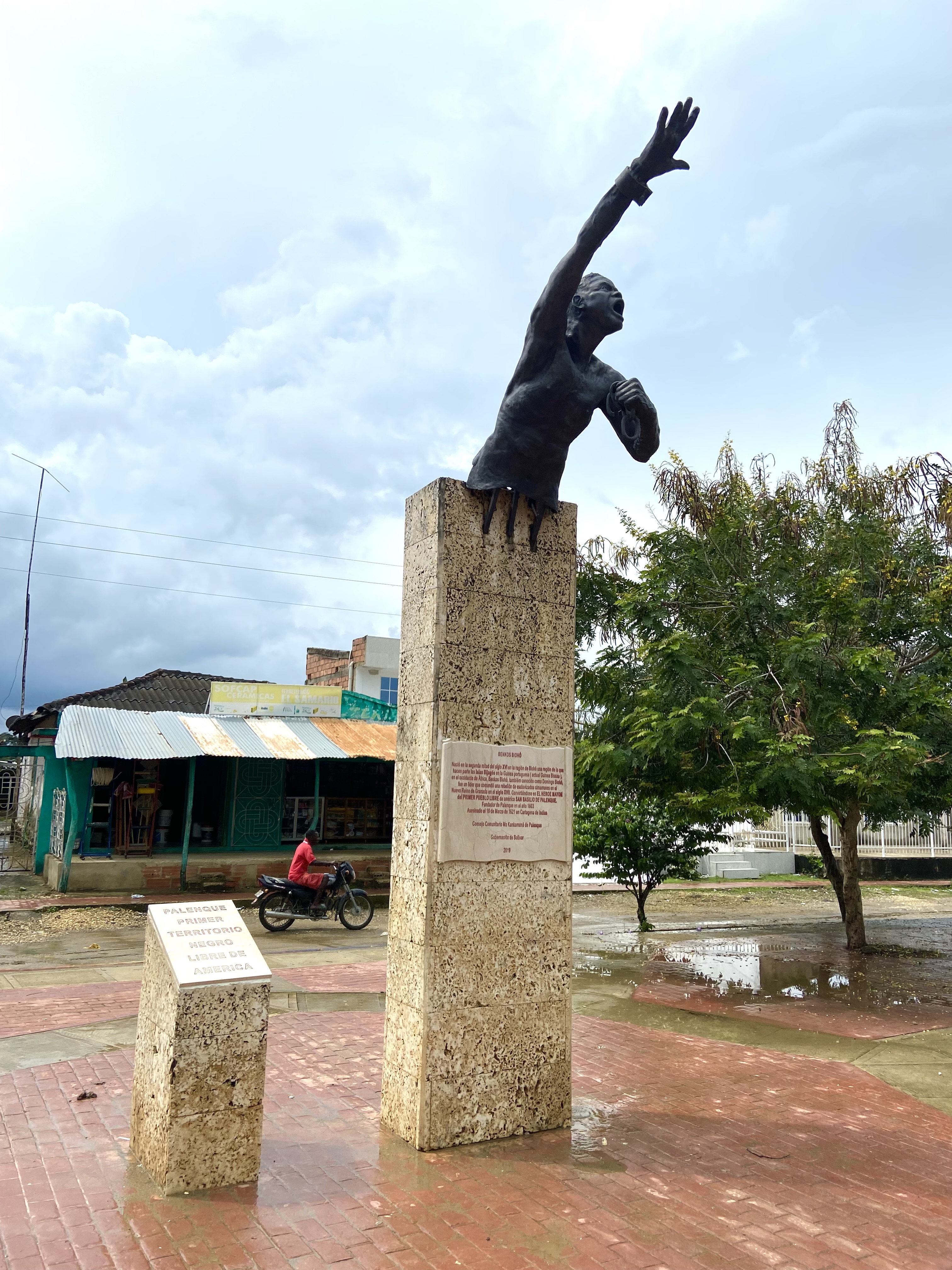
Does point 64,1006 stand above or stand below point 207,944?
below

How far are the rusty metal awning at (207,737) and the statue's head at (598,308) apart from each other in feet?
37.3

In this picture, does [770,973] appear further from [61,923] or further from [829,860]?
[61,923]

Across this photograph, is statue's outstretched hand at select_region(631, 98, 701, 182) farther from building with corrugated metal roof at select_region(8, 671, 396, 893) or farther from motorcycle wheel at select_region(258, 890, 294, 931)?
building with corrugated metal roof at select_region(8, 671, 396, 893)

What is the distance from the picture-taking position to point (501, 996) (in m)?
5.17

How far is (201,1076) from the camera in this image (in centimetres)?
429

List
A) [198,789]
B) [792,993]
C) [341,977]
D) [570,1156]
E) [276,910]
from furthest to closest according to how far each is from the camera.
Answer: [198,789] → [276,910] → [341,977] → [792,993] → [570,1156]

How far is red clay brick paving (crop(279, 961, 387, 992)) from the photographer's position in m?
9.49

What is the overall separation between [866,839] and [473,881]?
23658 mm

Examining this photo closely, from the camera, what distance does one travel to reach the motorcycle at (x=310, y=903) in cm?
1352

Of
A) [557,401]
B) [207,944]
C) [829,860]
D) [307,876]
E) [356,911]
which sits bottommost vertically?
[356,911]

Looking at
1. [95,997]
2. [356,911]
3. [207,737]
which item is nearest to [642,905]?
[356,911]

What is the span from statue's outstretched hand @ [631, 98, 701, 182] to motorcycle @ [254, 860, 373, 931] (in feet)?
36.0

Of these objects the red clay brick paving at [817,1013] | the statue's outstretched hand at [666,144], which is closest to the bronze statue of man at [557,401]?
the statue's outstretched hand at [666,144]

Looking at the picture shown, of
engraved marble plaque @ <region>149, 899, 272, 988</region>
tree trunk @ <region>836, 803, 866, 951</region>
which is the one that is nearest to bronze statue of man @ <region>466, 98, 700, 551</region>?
engraved marble plaque @ <region>149, 899, 272, 988</region>
